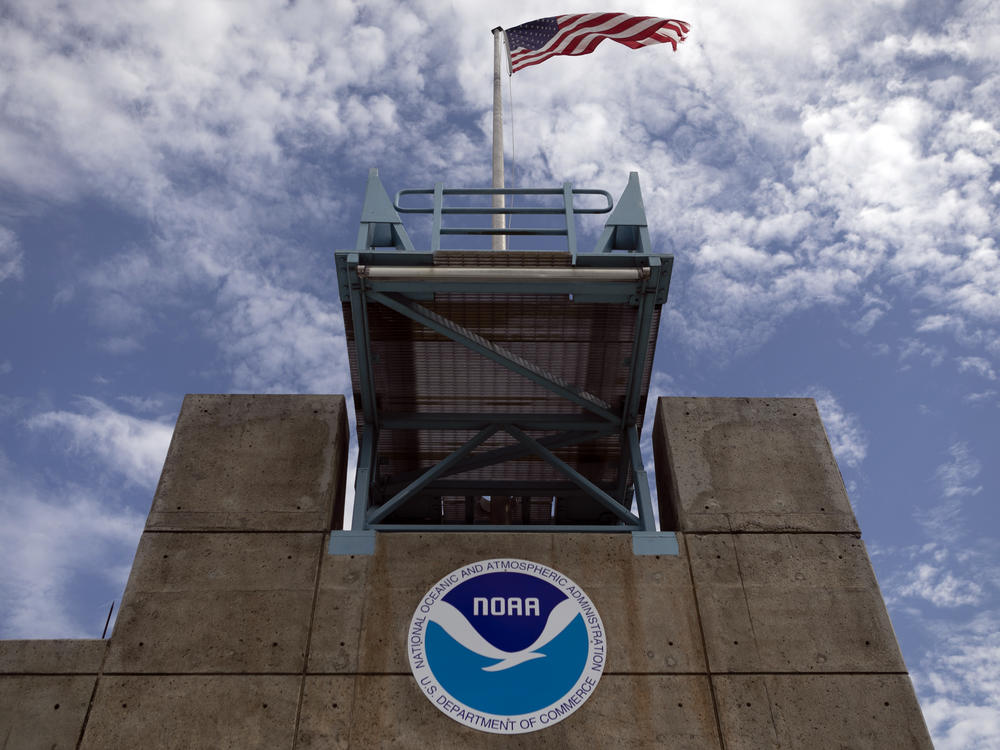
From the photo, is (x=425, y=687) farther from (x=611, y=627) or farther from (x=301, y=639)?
(x=611, y=627)

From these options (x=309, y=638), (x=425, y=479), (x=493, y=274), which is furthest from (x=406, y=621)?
(x=493, y=274)

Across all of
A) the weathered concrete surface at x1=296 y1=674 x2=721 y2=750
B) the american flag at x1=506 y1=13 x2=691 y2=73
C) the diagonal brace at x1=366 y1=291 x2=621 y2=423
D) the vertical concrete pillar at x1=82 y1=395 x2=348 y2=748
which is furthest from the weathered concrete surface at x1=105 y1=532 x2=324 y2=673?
the american flag at x1=506 y1=13 x2=691 y2=73

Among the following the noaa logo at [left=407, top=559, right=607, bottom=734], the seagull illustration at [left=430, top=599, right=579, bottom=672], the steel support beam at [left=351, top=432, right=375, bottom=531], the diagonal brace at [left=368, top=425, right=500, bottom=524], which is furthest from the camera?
the diagonal brace at [left=368, top=425, right=500, bottom=524]

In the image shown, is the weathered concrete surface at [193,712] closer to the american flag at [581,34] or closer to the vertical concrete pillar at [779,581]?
the vertical concrete pillar at [779,581]

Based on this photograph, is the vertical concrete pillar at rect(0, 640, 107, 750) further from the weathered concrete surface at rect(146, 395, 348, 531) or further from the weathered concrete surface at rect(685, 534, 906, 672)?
the weathered concrete surface at rect(685, 534, 906, 672)

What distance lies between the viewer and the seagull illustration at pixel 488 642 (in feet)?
27.7

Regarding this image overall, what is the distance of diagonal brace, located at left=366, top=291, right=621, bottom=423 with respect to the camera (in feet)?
32.3

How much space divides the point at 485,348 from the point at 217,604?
4.11 metres

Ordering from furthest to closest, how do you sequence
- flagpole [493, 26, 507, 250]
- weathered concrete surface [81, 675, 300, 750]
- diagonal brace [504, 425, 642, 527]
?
flagpole [493, 26, 507, 250] < diagonal brace [504, 425, 642, 527] < weathered concrete surface [81, 675, 300, 750]

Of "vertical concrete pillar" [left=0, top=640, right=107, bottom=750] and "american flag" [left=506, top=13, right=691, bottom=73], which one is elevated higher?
"american flag" [left=506, top=13, right=691, bottom=73]

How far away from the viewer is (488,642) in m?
8.55

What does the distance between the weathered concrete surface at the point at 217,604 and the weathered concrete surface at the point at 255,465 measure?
10.2 inches

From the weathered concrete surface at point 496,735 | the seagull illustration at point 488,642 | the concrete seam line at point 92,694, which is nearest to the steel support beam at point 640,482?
the seagull illustration at point 488,642

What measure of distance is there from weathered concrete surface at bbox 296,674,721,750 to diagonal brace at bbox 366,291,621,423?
12.1 feet
